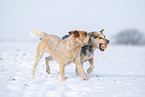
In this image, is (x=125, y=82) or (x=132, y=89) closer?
(x=132, y=89)

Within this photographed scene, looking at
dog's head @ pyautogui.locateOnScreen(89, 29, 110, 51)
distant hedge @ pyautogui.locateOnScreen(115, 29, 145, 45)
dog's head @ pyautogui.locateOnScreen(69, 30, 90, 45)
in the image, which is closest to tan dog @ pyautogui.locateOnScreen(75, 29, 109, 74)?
dog's head @ pyautogui.locateOnScreen(89, 29, 110, 51)

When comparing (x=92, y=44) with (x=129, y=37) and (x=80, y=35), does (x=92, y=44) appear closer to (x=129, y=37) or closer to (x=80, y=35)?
(x=80, y=35)

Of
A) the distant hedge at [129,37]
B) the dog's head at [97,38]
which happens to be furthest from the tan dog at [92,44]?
the distant hedge at [129,37]

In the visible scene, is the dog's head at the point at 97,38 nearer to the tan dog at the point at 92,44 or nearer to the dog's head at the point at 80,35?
the tan dog at the point at 92,44

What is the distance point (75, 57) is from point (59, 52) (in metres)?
0.58

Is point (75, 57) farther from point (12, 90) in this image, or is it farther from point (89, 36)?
point (12, 90)

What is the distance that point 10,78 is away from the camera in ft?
18.5

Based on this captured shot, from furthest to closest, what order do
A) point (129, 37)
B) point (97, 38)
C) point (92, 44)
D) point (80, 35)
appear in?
point (129, 37) < point (92, 44) < point (97, 38) < point (80, 35)

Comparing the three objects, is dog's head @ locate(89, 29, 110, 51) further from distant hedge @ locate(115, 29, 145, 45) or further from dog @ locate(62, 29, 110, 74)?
distant hedge @ locate(115, 29, 145, 45)

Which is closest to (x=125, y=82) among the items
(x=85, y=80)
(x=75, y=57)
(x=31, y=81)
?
(x=85, y=80)

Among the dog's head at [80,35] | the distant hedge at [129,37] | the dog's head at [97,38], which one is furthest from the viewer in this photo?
the distant hedge at [129,37]

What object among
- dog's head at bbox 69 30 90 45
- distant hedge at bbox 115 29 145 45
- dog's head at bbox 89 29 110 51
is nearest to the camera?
dog's head at bbox 69 30 90 45

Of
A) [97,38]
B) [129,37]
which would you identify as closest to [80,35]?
[97,38]

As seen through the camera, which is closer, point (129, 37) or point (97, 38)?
point (97, 38)
